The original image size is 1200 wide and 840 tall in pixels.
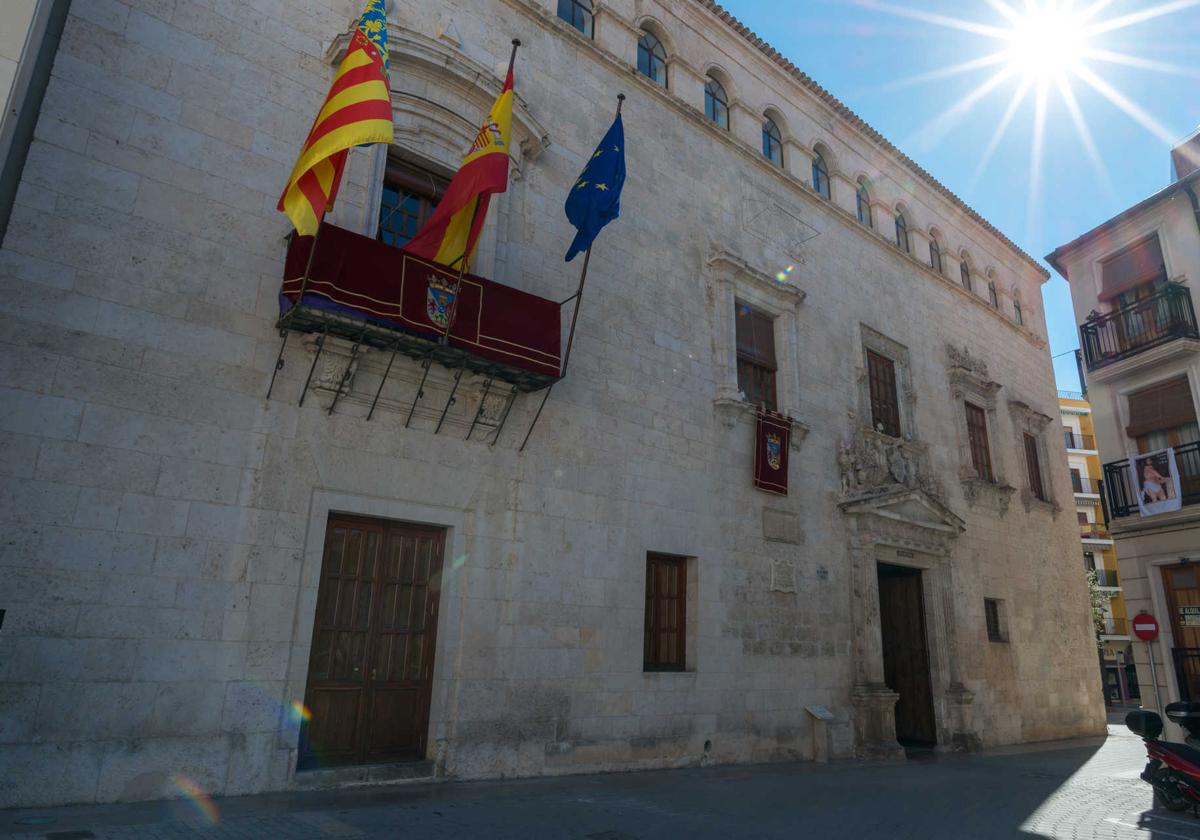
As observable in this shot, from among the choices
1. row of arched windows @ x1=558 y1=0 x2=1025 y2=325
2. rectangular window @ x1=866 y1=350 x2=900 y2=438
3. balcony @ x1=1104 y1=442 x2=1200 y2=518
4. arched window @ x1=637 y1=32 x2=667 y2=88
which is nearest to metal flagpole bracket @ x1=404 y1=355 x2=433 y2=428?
row of arched windows @ x1=558 y1=0 x2=1025 y2=325

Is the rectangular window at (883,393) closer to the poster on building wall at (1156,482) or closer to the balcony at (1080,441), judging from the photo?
the poster on building wall at (1156,482)

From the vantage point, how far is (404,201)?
8.22 metres

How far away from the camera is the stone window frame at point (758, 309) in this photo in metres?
10.8

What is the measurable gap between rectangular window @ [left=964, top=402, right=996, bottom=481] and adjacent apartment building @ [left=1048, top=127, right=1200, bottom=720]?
6.92 feet

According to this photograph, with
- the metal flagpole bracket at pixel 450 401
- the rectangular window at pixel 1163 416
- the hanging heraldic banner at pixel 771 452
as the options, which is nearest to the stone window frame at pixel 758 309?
the hanging heraldic banner at pixel 771 452

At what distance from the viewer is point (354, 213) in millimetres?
7512

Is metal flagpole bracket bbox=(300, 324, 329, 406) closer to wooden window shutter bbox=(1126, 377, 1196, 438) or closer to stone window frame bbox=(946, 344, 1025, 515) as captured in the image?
stone window frame bbox=(946, 344, 1025, 515)

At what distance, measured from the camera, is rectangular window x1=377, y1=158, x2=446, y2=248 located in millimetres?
8062

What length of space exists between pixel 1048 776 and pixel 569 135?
10.1 m

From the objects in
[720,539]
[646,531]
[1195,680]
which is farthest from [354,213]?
[1195,680]

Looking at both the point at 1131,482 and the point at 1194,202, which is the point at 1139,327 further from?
the point at 1131,482

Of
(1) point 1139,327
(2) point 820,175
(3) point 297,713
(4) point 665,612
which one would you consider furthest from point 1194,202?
(3) point 297,713

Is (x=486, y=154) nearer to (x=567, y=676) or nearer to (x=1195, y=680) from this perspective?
(x=567, y=676)

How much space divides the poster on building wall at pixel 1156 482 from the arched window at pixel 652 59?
441 inches
